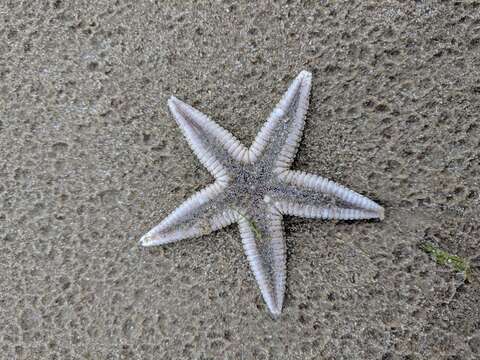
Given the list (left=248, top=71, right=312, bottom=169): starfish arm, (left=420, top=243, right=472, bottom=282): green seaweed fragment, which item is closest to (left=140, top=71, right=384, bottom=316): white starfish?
(left=248, top=71, right=312, bottom=169): starfish arm

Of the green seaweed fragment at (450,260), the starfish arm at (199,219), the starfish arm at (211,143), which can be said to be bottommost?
the green seaweed fragment at (450,260)

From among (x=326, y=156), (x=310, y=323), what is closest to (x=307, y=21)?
(x=326, y=156)

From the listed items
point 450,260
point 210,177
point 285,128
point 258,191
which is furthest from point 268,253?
point 450,260

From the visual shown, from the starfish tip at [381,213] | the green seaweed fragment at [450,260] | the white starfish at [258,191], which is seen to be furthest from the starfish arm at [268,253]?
the green seaweed fragment at [450,260]

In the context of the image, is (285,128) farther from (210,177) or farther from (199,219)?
(199,219)

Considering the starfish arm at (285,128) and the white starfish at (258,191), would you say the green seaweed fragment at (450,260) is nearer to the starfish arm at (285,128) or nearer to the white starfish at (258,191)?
the white starfish at (258,191)

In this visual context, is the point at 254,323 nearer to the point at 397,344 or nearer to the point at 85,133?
the point at 397,344

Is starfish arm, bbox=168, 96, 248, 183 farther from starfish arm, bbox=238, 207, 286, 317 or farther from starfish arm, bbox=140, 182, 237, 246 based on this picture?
starfish arm, bbox=238, 207, 286, 317
